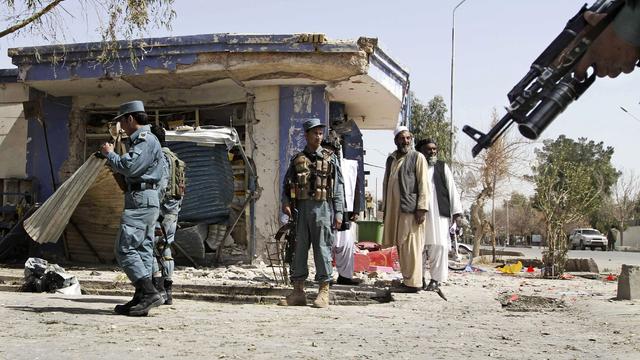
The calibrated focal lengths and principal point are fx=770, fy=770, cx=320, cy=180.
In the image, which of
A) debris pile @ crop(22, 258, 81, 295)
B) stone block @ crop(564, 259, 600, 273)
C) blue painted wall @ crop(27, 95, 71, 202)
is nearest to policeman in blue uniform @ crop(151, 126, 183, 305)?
debris pile @ crop(22, 258, 81, 295)

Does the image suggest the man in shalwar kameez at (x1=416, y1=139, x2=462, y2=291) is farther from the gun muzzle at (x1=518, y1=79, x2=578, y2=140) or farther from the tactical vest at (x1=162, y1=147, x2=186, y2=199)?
the gun muzzle at (x1=518, y1=79, x2=578, y2=140)

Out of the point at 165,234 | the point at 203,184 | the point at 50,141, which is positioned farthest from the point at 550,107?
the point at 50,141

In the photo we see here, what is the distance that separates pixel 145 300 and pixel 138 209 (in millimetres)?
721

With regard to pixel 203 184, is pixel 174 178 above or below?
below

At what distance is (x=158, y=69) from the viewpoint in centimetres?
1155

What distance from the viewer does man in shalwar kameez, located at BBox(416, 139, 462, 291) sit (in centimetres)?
875

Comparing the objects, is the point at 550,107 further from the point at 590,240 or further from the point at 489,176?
the point at 590,240

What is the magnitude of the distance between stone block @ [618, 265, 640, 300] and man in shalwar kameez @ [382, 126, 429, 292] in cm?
222

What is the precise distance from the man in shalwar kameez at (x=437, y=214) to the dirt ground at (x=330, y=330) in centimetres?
52

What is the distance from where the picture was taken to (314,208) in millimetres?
7215

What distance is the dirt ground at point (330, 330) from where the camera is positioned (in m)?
4.60

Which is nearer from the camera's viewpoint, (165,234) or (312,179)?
(165,234)

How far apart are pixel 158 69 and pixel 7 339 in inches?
285

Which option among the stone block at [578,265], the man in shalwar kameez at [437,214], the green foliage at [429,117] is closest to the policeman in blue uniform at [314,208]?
the man in shalwar kameez at [437,214]
